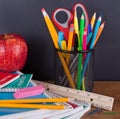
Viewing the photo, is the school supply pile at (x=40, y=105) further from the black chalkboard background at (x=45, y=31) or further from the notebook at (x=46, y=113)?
the black chalkboard background at (x=45, y=31)

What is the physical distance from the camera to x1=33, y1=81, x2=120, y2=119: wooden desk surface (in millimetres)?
651

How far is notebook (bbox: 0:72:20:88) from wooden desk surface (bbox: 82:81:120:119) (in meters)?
0.19

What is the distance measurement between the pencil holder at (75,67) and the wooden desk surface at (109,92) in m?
0.06

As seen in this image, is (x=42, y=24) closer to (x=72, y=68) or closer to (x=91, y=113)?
(x=72, y=68)

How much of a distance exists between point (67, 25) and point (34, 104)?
0.25 meters

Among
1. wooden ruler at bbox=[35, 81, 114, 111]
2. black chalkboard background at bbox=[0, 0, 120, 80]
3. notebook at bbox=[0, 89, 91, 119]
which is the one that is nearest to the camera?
notebook at bbox=[0, 89, 91, 119]

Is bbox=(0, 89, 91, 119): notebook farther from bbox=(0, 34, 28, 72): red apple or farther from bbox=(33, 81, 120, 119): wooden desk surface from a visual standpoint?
bbox=(0, 34, 28, 72): red apple

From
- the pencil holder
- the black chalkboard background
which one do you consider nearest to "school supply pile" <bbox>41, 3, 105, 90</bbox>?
the pencil holder

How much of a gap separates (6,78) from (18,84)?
41 mm

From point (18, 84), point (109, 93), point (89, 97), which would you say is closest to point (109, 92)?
point (109, 93)

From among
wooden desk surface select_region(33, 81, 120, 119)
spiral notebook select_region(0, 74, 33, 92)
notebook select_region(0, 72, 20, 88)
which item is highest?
notebook select_region(0, 72, 20, 88)

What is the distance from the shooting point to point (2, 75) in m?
0.72

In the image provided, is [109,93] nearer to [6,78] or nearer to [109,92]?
[109,92]

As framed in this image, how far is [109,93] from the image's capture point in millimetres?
774
